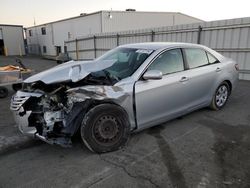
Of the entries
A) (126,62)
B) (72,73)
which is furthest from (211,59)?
(72,73)

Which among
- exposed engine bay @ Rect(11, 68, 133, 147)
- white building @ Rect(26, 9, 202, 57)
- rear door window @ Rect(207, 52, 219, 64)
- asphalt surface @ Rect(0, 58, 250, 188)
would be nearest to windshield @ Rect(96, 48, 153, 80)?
exposed engine bay @ Rect(11, 68, 133, 147)

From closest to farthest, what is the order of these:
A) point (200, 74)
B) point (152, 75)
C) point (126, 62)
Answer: point (152, 75) → point (126, 62) → point (200, 74)

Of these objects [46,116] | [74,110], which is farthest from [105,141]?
[46,116]

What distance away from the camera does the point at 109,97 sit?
305cm

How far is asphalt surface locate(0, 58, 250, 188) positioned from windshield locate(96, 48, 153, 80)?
45.4 inches

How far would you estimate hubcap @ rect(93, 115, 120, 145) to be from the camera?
3043 millimetres

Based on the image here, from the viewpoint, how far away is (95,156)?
310 cm

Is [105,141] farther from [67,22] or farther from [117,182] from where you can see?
[67,22]

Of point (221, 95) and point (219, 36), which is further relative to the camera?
point (219, 36)

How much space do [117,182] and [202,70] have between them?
9.47 ft

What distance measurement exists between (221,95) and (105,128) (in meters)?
3.24

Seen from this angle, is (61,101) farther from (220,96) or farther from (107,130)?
(220,96)

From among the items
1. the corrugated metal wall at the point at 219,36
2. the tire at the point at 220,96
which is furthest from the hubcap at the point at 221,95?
the corrugated metal wall at the point at 219,36

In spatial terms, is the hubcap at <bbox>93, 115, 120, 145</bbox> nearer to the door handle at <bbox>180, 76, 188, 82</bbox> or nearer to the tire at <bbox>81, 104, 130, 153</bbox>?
the tire at <bbox>81, 104, 130, 153</bbox>
